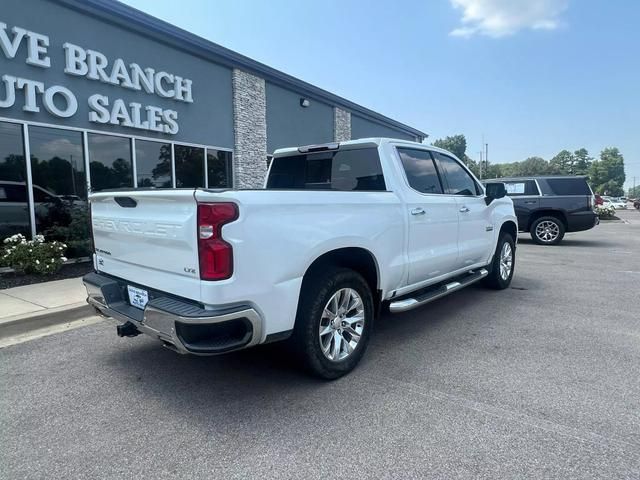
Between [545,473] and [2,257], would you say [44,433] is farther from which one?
[2,257]

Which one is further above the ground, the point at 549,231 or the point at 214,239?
the point at 214,239

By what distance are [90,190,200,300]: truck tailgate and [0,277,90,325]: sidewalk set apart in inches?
70.1

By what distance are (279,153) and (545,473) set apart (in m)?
3.91

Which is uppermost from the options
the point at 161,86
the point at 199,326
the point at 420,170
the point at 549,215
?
the point at 161,86

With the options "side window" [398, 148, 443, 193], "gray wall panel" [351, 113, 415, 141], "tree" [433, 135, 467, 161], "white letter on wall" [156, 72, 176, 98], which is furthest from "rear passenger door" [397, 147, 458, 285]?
"tree" [433, 135, 467, 161]

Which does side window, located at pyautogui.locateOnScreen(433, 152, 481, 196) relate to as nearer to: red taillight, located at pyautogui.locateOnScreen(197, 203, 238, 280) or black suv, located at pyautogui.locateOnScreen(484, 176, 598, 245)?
red taillight, located at pyautogui.locateOnScreen(197, 203, 238, 280)

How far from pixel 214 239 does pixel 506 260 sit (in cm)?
535

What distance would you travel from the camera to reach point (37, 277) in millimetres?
6500

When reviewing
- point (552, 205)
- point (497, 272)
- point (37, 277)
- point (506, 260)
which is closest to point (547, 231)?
point (552, 205)

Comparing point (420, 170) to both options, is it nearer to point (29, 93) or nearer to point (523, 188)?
point (29, 93)

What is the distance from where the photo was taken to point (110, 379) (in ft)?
11.1

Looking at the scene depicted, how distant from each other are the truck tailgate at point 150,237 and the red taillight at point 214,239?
2.6 inches

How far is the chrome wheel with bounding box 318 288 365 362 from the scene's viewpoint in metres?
3.28

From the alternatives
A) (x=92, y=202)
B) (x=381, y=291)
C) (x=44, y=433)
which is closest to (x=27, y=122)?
(x=92, y=202)
